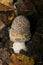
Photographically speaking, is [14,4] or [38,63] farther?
[14,4]

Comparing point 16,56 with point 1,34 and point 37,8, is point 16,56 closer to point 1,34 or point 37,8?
point 1,34

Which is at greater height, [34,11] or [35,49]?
[34,11]

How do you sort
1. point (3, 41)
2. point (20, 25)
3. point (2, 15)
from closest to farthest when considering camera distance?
point (20, 25), point (3, 41), point (2, 15)

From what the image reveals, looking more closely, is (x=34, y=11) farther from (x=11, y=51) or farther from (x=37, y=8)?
(x=11, y=51)

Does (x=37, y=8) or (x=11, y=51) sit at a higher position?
(x=37, y=8)

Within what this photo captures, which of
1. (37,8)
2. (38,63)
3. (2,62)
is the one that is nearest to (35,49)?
(38,63)

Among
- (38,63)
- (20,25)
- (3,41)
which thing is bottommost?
(38,63)

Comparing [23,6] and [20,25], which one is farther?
[23,6]

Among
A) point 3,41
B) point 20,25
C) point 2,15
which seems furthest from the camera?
point 2,15

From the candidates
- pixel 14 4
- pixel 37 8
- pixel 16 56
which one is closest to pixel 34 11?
pixel 37 8
